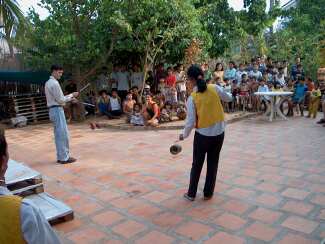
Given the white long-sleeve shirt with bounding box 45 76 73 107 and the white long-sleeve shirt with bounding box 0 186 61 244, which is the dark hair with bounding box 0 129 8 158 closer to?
the white long-sleeve shirt with bounding box 0 186 61 244

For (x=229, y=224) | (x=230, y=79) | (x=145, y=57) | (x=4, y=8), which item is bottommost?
(x=229, y=224)

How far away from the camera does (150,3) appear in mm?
10188

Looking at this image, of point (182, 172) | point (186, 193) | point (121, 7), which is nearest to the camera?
point (186, 193)

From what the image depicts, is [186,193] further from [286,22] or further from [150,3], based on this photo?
[286,22]

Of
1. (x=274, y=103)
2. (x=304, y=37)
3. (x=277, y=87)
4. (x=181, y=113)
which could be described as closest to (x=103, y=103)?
(x=181, y=113)

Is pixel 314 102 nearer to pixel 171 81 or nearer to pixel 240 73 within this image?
pixel 240 73

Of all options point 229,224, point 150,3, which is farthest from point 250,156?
point 150,3

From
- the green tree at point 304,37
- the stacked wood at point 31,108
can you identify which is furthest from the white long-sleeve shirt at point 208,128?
the green tree at point 304,37

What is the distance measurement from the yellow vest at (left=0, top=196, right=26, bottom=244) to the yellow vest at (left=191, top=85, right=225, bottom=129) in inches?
110

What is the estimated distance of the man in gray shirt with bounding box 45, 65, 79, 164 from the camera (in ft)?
19.4

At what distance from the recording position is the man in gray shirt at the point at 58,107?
5925mm

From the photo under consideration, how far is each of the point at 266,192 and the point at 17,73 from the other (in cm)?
954

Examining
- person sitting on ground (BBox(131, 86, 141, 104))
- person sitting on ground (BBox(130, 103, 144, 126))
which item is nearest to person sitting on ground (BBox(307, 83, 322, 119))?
person sitting on ground (BBox(130, 103, 144, 126))

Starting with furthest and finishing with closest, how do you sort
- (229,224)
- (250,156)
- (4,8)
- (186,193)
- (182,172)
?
(4,8), (250,156), (182,172), (186,193), (229,224)
